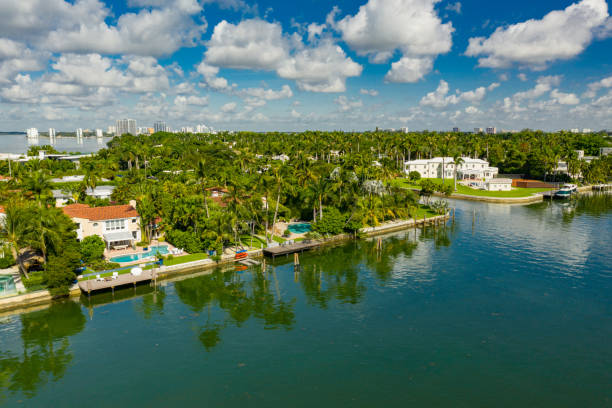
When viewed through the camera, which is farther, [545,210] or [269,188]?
[545,210]

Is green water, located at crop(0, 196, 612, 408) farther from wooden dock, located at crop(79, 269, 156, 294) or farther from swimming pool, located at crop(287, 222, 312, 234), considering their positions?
swimming pool, located at crop(287, 222, 312, 234)

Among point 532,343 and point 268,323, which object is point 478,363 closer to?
point 532,343

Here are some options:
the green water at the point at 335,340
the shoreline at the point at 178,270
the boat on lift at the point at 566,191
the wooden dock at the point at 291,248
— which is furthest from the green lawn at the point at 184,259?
the boat on lift at the point at 566,191

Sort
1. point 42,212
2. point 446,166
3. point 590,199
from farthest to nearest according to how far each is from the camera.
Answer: point 446,166
point 590,199
point 42,212

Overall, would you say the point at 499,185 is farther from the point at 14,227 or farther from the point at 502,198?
the point at 14,227

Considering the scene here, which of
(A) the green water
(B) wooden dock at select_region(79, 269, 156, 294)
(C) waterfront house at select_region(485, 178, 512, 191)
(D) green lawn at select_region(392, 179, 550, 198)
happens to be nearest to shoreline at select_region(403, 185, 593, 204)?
(D) green lawn at select_region(392, 179, 550, 198)

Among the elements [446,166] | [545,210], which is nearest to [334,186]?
[545,210]
